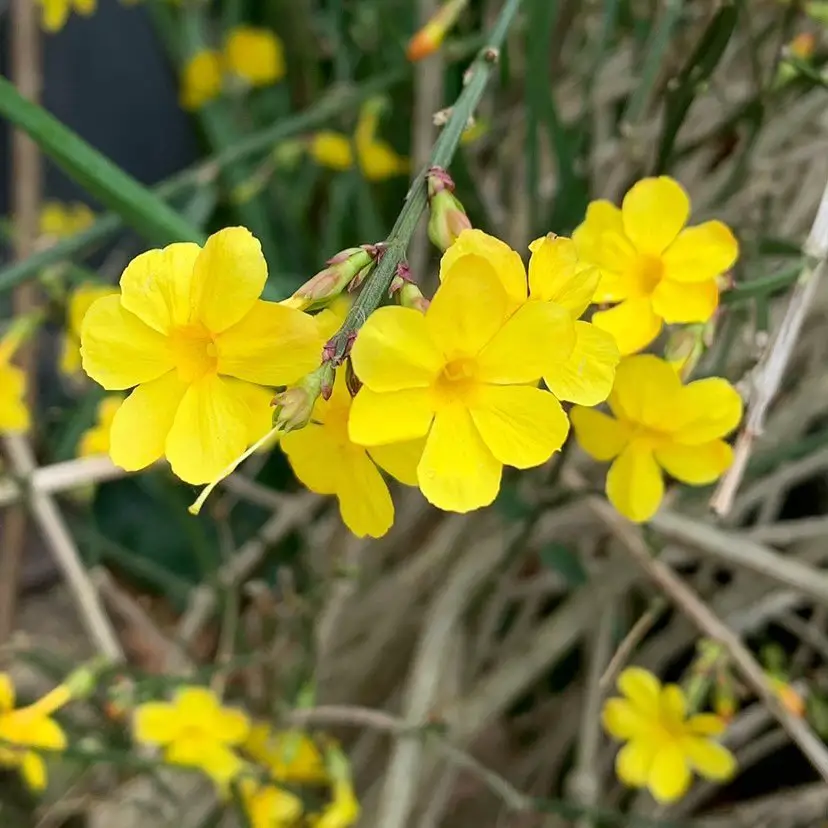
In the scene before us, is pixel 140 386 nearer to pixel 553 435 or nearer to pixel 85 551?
pixel 553 435

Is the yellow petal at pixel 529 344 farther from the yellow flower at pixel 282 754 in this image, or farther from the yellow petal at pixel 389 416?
the yellow flower at pixel 282 754

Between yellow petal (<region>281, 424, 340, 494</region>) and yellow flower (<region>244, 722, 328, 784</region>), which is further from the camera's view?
yellow flower (<region>244, 722, 328, 784</region>)

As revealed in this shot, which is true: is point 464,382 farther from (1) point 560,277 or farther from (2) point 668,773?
(2) point 668,773

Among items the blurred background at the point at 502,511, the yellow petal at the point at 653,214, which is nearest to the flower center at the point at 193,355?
the yellow petal at the point at 653,214

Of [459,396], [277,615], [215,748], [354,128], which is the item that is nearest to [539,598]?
[277,615]

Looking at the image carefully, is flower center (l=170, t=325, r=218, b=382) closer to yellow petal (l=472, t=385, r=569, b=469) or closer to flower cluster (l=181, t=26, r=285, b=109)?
yellow petal (l=472, t=385, r=569, b=469)

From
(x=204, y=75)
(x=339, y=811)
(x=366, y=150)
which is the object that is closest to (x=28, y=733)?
(x=339, y=811)

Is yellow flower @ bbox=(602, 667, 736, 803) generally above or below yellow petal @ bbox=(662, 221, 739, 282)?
below

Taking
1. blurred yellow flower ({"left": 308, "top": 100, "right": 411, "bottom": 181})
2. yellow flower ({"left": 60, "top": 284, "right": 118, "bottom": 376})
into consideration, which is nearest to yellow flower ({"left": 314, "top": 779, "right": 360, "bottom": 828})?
yellow flower ({"left": 60, "top": 284, "right": 118, "bottom": 376})
